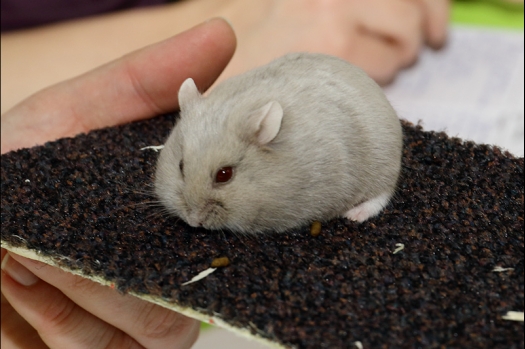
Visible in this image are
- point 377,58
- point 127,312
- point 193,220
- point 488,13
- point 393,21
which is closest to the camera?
point 193,220

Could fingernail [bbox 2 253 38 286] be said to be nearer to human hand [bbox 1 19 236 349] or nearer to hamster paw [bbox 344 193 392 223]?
human hand [bbox 1 19 236 349]

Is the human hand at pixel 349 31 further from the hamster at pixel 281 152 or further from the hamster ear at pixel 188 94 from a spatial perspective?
the hamster at pixel 281 152

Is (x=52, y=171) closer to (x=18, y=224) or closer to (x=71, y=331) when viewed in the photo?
(x=18, y=224)

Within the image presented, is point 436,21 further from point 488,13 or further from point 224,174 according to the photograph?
point 224,174

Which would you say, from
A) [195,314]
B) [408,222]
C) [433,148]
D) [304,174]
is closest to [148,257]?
[195,314]

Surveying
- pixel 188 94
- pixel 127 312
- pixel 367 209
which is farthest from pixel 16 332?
pixel 367 209

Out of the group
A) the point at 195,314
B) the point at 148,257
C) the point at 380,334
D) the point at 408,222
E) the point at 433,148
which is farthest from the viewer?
the point at 433,148
